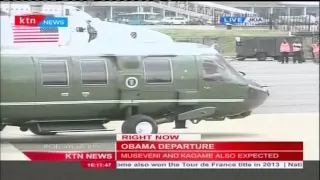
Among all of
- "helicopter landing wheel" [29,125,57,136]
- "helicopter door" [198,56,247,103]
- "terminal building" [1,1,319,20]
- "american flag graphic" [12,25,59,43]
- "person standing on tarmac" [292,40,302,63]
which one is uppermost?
"terminal building" [1,1,319,20]

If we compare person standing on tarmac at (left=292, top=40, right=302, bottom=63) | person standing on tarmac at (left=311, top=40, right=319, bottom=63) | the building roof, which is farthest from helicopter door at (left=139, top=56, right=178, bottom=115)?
person standing on tarmac at (left=311, top=40, right=319, bottom=63)

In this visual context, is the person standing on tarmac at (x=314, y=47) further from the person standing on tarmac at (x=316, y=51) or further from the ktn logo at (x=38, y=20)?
the ktn logo at (x=38, y=20)

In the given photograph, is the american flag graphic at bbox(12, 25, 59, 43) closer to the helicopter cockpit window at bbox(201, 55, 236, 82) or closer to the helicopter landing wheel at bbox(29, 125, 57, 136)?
the helicopter landing wheel at bbox(29, 125, 57, 136)

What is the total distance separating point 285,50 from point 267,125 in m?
0.71

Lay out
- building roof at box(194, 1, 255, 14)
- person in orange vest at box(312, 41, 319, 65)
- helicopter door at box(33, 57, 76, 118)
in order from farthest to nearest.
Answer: person in orange vest at box(312, 41, 319, 65) < building roof at box(194, 1, 255, 14) < helicopter door at box(33, 57, 76, 118)

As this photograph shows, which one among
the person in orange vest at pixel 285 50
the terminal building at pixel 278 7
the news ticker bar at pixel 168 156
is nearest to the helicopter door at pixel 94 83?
the news ticker bar at pixel 168 156

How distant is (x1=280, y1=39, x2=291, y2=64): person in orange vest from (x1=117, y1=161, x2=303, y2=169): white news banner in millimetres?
945

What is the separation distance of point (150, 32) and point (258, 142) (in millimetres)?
1391

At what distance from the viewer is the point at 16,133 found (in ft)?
16.5

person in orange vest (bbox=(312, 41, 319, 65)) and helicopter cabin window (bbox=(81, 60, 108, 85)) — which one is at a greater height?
person in orange vest (bbox=(312, 41, 319, 65))

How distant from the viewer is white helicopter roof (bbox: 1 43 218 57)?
4883mm

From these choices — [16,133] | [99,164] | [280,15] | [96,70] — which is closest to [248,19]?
[280,15]

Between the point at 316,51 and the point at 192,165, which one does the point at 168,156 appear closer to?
the point at 192,165

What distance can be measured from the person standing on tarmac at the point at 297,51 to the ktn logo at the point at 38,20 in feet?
6.98
